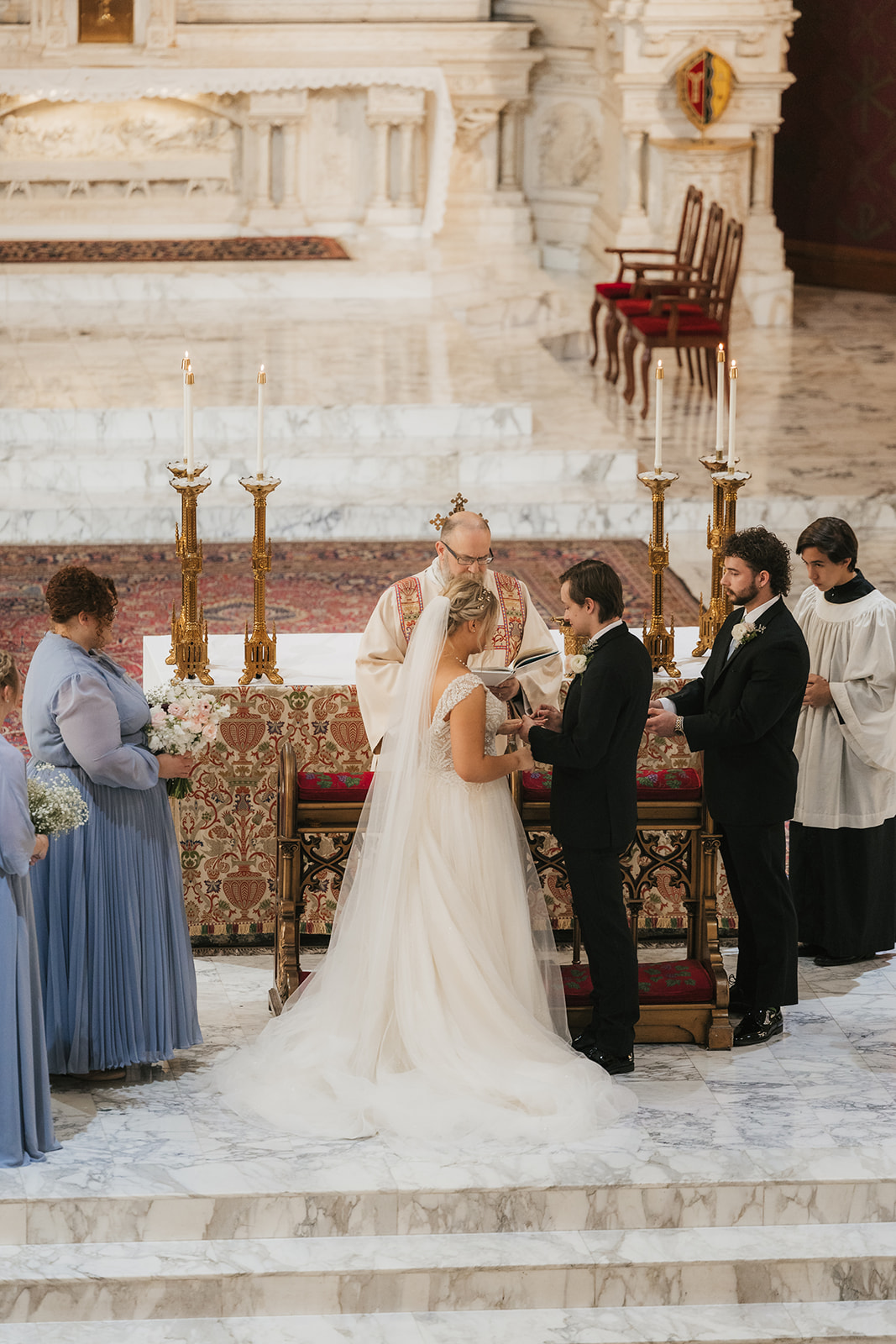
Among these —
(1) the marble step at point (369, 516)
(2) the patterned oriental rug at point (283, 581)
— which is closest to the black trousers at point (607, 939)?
(2) the patterned oriental rug at point (283, 581)

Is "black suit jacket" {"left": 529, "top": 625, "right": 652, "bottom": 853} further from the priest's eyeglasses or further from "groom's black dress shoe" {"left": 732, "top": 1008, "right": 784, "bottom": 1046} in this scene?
"groom's black dress shoe" {"left": 732, "top": 1008, "right": 784, "bottom": 1046}

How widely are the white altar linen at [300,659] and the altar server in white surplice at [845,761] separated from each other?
471mm

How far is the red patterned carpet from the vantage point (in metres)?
8.50

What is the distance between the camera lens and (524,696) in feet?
16.8

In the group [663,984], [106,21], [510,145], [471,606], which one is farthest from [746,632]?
[106,21]

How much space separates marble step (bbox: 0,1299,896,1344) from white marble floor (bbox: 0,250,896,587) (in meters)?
6.04

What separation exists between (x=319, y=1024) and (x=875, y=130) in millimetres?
13912

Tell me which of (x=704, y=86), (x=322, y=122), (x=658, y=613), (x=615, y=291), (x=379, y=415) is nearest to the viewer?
(x=658, y=613)

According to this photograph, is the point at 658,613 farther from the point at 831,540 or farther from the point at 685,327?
the point at 685,327

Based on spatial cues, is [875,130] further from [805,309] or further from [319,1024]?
[319,1024]

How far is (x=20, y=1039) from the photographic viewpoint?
4148mm

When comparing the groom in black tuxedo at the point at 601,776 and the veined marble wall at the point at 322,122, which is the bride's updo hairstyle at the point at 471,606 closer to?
the groom in black tuxedo at the point at 601,776

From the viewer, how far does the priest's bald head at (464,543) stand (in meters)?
4.90

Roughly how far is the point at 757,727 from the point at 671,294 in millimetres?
8596
